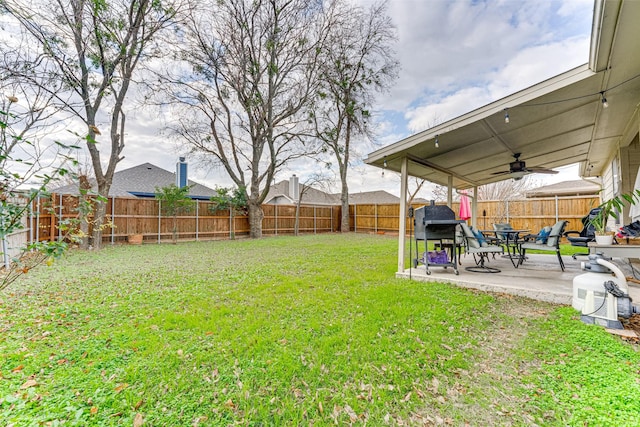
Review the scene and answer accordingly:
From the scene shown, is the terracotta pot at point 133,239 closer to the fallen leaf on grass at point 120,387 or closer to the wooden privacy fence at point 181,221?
the wooden privacy fence at point 181,221

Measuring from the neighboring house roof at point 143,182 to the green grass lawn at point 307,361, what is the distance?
12.1 metres

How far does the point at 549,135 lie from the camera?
4.81 meters

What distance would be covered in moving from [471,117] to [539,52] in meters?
5.02

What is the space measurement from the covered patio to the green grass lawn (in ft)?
4.11

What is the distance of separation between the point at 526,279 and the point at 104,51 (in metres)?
12.2

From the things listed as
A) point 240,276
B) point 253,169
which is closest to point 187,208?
point 253,169

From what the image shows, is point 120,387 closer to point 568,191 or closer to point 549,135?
point 549,135

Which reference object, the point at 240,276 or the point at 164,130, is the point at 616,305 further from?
the point at 164,130

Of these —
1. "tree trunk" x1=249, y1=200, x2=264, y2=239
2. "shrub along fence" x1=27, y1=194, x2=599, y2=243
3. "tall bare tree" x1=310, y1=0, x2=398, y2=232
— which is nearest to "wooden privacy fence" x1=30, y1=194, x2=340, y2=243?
"shrub along fence" x1=27, y1=194, x2=599, y2=243

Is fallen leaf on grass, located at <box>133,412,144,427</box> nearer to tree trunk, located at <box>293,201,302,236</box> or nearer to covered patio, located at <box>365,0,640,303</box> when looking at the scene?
covered patio, located at <box>365,0,640,303</box>

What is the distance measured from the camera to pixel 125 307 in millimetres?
3363

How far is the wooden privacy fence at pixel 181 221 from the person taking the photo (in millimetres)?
8947

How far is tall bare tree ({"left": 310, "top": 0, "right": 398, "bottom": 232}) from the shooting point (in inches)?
563

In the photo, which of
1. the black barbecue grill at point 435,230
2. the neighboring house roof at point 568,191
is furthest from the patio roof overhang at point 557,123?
the neighboring house roof at point 568,191
